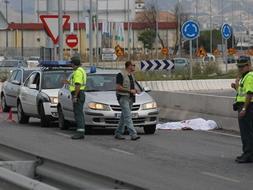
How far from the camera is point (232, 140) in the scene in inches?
642

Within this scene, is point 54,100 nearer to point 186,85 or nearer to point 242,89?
point 242,89

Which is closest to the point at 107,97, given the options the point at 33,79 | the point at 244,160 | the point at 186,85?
the point at 33,79

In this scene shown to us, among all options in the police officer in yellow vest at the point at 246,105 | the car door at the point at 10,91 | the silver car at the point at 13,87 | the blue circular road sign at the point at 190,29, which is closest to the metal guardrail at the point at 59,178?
the police officer in yellow vest at the point at 246,105

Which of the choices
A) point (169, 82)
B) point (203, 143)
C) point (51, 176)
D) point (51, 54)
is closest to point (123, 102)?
point (203, 143)

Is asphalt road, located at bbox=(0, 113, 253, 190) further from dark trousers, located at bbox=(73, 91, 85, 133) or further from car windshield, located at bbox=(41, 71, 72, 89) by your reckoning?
car windshield, located at bbox=(41, 71, 72, 89)

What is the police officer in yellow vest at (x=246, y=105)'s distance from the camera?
37.6ft

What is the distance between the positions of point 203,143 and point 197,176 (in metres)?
5.27

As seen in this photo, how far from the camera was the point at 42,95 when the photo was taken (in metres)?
19.1

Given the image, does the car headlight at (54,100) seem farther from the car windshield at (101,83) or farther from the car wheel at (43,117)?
the car windshield at (101,83)

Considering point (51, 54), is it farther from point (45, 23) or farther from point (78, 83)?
point (78, 83)

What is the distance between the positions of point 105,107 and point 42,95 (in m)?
3.35

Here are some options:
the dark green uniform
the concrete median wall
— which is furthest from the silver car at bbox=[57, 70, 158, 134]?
the dark green uniform

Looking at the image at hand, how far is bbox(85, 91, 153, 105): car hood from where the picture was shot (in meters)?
16.4

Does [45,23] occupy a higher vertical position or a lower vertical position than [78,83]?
higher
